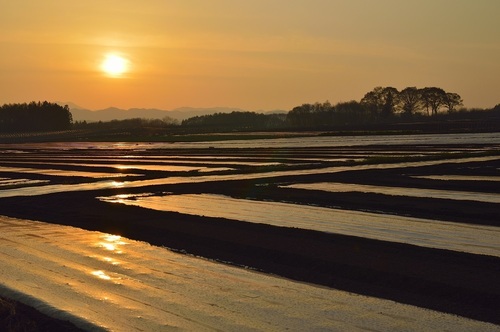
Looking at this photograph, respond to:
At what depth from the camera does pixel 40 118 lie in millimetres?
159500

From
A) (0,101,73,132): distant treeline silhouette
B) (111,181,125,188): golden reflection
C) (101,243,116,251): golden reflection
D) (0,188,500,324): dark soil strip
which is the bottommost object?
(0,188,500,324): dark soil strip

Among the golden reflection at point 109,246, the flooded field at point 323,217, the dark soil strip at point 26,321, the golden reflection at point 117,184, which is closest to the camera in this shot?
the dark soil strip at point 26,321

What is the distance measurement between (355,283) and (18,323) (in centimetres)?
413

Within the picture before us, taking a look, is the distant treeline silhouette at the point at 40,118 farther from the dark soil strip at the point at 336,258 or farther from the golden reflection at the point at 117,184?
the dark soil strip at the point at 336,258

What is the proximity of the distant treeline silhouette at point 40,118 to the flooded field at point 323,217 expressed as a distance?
132 meters

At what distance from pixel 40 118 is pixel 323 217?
151m

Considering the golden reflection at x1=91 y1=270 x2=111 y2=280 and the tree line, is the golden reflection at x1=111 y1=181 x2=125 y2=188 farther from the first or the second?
the tree line

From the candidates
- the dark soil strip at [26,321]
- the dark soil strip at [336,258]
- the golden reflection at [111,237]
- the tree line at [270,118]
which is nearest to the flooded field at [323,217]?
the dark soil strip at [336,258]

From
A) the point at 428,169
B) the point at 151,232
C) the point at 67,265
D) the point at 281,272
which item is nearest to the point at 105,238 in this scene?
the point at 151,232

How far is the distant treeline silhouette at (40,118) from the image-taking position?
15775cm

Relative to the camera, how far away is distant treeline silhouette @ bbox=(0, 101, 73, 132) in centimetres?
15775

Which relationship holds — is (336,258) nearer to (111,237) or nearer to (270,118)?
(111,237)

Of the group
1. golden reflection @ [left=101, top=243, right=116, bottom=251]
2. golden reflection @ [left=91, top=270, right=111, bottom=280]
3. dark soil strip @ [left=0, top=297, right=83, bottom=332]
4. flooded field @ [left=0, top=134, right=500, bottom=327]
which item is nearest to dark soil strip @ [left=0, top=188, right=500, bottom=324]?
flooded field @ [left=0, top=134, right=500, bottom=327]

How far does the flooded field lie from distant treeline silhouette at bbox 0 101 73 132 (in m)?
132
